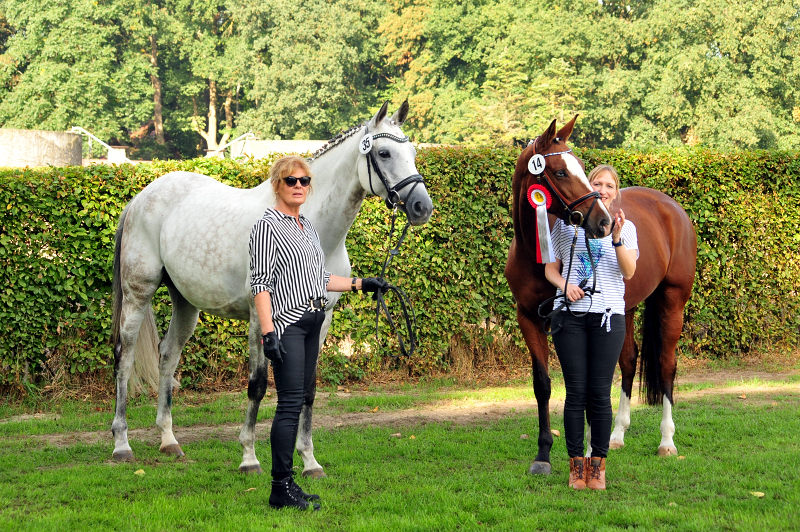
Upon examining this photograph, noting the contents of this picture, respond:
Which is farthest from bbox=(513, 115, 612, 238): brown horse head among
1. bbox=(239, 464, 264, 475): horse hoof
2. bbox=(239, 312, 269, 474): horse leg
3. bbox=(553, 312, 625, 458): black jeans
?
bbox=(239, 464, 264, 475): horse hoof

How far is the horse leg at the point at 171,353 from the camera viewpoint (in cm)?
588

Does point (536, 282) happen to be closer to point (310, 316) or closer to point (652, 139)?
point (310, 316)

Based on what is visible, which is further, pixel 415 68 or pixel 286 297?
pixel 415 68

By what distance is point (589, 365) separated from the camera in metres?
4.45

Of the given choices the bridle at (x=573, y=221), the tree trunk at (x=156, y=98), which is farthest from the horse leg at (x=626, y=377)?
the tree trunk at (x=156, y=98)

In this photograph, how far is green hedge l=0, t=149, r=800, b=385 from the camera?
287 inches

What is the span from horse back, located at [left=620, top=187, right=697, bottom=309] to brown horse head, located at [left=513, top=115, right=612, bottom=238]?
1.41 m

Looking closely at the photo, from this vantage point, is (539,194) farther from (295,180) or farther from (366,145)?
(295,180)

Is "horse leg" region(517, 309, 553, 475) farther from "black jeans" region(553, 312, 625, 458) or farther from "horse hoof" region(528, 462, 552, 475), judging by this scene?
"black jeans" region(553, 312, 625, 458)

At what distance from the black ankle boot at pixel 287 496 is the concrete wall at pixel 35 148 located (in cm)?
1710

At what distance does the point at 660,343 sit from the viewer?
6.12 metres

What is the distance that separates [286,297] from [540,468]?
2.31m

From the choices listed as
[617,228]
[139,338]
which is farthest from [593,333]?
[139,338]

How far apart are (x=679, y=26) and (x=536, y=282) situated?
35525 millimetres
